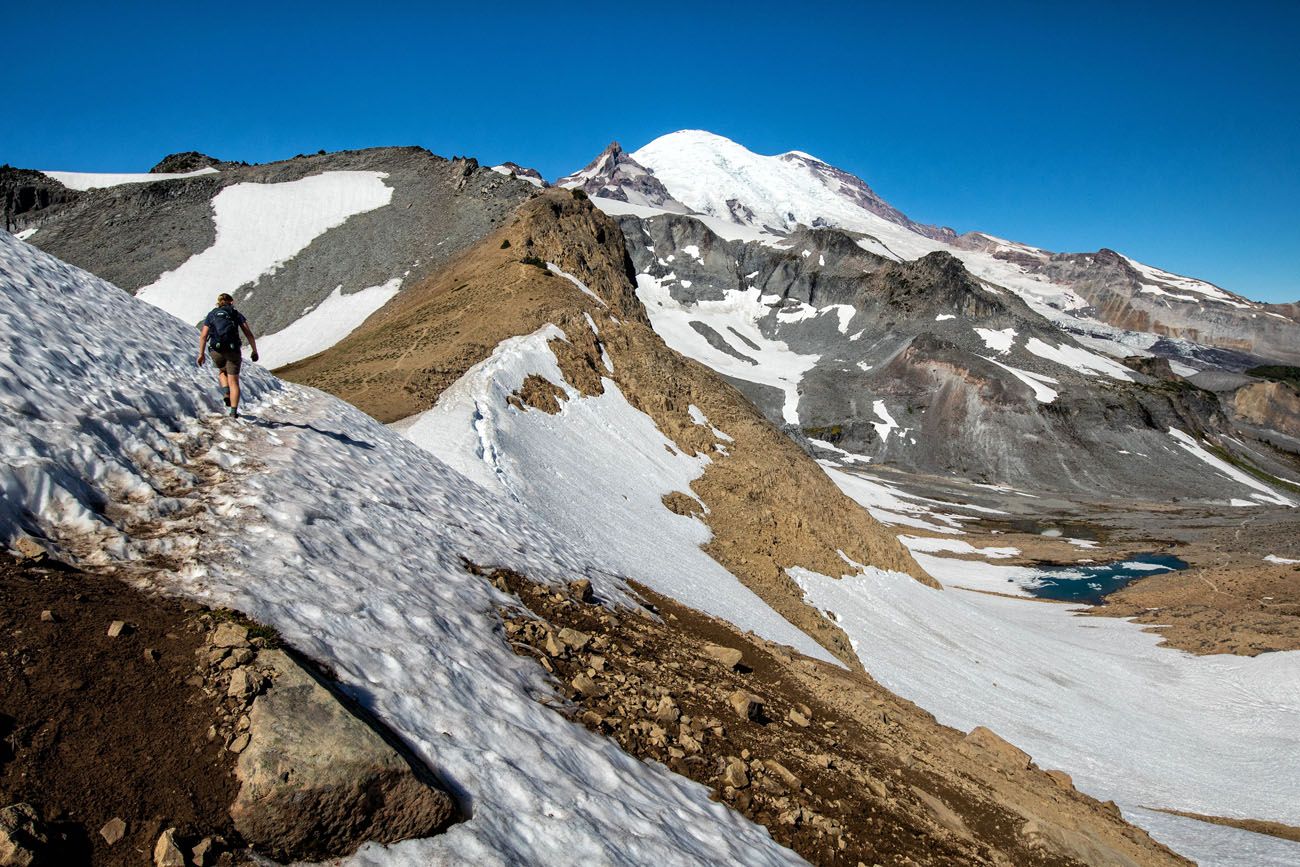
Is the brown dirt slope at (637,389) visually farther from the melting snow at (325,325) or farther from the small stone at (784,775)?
the small stone at (784,775)

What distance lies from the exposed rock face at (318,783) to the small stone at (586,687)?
3.30 meters

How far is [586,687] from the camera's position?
9.24 metres

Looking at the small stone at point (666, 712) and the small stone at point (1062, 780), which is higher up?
the small stone at point (1062, 780)

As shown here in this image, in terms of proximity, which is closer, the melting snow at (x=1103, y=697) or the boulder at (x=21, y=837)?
the boulder at (x=21, y=837)

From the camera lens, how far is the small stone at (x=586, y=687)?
30.1 feet

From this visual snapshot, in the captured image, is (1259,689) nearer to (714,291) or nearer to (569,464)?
(569,464)

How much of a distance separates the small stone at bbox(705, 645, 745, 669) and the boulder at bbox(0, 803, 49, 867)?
10.4 metres

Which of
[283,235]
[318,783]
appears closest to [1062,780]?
[318,783]

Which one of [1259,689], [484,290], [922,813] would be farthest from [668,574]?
[1259,689]

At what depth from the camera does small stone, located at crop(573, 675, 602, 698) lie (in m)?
9.16

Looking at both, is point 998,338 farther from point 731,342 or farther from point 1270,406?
point 1270,406

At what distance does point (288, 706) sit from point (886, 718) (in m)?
12.3

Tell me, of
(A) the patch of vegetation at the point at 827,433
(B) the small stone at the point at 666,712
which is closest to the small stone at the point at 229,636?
(B) the small stone at the point at 666,712

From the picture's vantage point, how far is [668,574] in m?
→ 21.2
